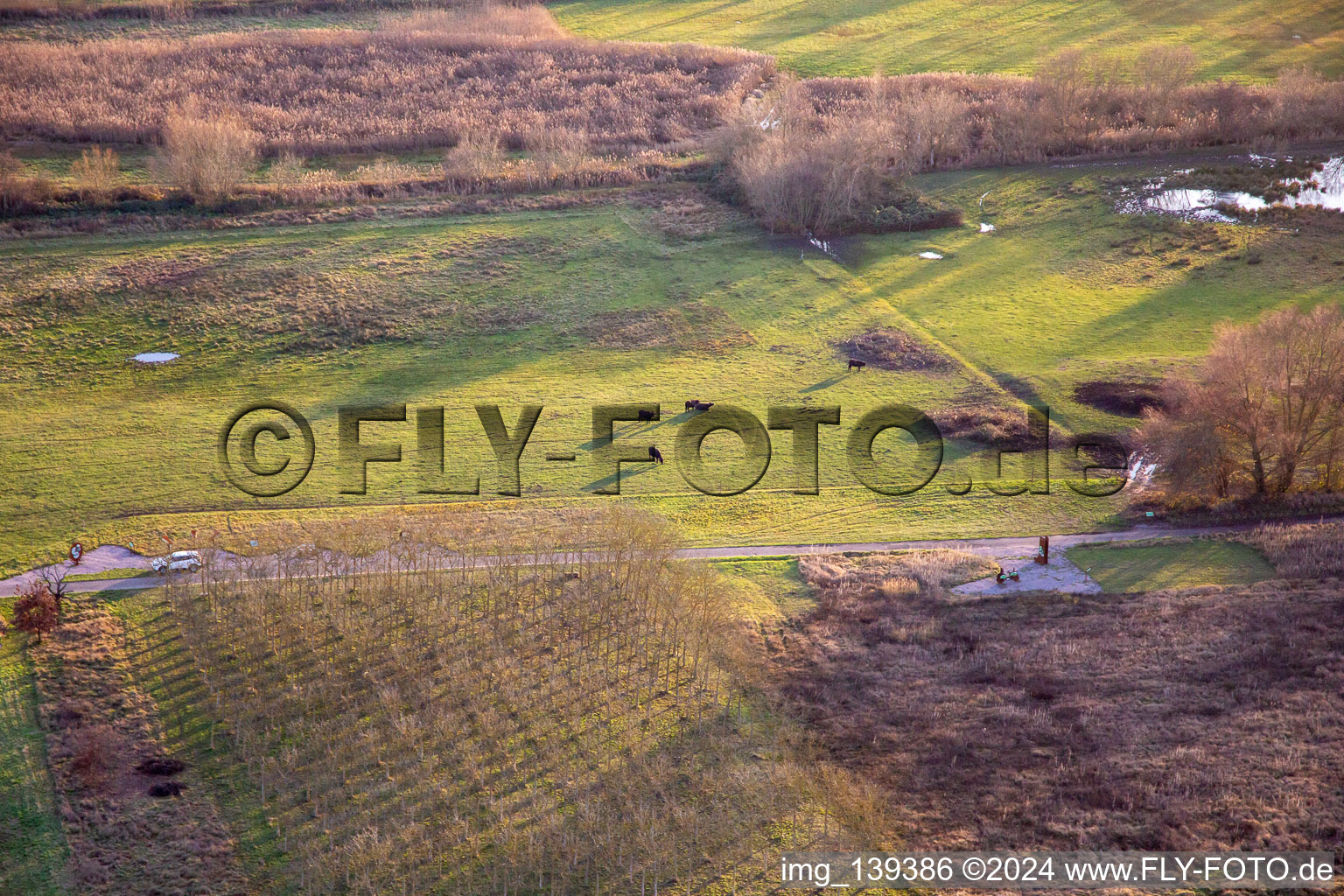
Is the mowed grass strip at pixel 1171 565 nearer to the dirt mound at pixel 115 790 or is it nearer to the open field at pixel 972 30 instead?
the dirt mound at pixel 115 790

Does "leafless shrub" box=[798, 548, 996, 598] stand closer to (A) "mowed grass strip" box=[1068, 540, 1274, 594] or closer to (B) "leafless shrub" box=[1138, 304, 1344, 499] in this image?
(A) "mowed grass strip" box=[1068, 540, 1274, 594]

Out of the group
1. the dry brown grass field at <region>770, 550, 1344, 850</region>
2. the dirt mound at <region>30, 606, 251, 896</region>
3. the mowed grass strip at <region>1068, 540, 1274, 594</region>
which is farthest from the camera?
the mowed grass strip at <region>1068, 540, 1274, 594</region>

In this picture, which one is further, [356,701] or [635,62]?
[635,62]

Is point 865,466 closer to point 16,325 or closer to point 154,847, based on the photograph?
point 154,847

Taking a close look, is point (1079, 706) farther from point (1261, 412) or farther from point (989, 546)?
point (1261, 412)

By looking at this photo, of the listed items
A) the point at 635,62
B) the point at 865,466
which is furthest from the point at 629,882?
the point at 635,62

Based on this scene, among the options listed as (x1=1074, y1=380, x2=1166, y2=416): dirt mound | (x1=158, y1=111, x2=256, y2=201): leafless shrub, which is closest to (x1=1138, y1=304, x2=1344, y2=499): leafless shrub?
(x1=1074, y1=380, x2=1166, y2=416): dirt mound

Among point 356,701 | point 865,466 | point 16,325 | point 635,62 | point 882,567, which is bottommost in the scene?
point 356,701
